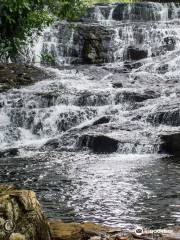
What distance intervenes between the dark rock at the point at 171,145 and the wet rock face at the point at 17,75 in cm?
1201

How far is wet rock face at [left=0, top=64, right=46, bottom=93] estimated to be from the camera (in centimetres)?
3057

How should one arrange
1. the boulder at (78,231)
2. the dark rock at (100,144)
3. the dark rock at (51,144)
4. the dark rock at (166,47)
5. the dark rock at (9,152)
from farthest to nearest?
1. the dark rock at (166,47)
2. the dark rock at (51,144)
3. the dark rock at (9,152)
4. the dark rock at (100,144)
5. the boulder at (78,231)

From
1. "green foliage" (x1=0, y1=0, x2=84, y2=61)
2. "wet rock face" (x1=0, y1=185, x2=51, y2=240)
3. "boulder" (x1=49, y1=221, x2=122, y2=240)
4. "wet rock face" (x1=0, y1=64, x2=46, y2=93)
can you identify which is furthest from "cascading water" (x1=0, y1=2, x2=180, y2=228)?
"wet rock face" (x1=0, y1=185, x2=51, y2=240)

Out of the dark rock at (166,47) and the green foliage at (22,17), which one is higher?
the green foliage at (22,17)

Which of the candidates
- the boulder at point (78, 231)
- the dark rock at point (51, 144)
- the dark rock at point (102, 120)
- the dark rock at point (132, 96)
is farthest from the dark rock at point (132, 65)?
the boulder at point (78, 231)

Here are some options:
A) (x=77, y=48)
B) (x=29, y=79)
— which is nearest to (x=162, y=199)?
(x=29, y=79)

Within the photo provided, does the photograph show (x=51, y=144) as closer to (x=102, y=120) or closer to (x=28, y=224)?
(x=102, y=120)

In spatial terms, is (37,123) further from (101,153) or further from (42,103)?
(101,153)

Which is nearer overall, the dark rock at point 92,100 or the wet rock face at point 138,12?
the dark rock at point 92,100

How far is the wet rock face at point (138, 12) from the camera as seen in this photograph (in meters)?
47.2

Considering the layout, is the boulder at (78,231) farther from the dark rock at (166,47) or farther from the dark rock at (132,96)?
the dark rock at (166,47)

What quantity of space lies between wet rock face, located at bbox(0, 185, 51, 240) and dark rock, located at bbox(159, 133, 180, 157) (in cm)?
1290

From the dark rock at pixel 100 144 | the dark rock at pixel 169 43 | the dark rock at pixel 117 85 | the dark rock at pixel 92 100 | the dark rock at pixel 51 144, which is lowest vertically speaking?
the dark rock at pixel 51 144

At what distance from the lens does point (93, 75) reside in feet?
112
